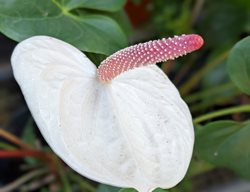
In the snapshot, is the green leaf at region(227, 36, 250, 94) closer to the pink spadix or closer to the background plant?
the background plant

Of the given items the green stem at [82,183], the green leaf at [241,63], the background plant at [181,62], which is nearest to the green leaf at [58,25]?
the background plant at [181,62]

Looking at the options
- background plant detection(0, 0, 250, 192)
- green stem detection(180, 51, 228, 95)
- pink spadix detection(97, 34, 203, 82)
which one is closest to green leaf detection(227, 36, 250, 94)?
background plant detection(0, 0, 250, 192)

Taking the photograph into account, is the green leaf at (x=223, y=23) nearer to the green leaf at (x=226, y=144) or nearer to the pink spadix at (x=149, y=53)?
the green leaf at (x=226, y=144)

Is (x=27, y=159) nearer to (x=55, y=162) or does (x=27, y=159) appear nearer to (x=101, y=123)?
(x=55, y=162)

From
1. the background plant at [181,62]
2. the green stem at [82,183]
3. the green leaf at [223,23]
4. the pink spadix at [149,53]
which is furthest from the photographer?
the green leaf at [223,23]

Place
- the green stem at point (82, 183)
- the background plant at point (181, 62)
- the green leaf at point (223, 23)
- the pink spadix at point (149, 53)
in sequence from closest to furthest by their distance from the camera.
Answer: the pink spadix at point (149, 53) → the background plant at point (181, 62) → the green stem at point (82, 183) → the green leaf at point (223, 23)

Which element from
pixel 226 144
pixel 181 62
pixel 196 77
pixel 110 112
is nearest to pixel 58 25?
pixel 110 112
